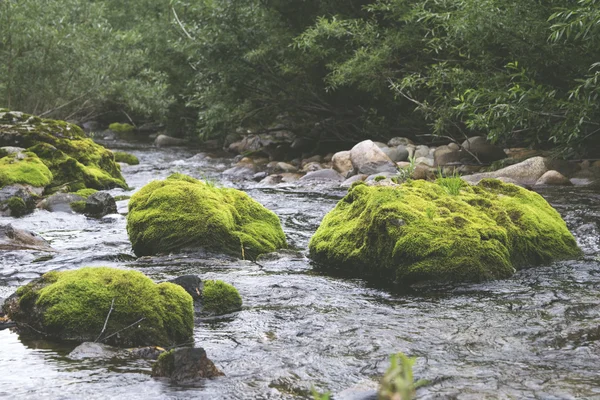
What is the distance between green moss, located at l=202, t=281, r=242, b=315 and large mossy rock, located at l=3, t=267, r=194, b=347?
1.45ft

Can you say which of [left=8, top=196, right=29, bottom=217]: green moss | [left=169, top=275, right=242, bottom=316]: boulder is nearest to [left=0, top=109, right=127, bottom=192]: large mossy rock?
[left=8, top=196, right=29, bottom=217]: green moss

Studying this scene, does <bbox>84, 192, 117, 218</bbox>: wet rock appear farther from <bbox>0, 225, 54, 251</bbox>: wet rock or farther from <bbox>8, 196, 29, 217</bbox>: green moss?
<bbox>0, 225, 54, 251</bbox>: wet rock

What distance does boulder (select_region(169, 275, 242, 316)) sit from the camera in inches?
222

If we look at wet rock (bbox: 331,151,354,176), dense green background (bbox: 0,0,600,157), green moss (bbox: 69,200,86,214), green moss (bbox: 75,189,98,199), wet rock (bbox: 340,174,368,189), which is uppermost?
dense green background (bbox: 0,0,600,157)

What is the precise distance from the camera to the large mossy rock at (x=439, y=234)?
22.1 ft

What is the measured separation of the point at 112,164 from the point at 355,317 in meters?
11.3

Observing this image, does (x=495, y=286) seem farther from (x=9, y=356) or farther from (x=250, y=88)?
(x=250, y=88)

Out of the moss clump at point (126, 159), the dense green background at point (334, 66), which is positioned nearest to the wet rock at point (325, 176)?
the dense green background at point (334, 66)

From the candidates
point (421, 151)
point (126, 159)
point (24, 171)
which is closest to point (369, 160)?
point (421, 151)

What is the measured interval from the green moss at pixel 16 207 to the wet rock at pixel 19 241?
2.51 meters

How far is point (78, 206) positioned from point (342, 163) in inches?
296

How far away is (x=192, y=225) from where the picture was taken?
799cm

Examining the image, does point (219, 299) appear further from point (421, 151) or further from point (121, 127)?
point (121, 127)

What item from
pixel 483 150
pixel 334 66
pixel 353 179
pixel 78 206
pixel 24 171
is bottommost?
pixel 78 206
